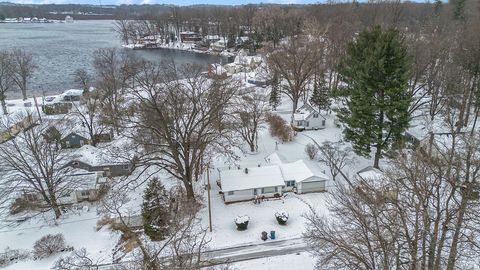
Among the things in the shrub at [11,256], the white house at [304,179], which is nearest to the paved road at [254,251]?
the shrub at [11,256]

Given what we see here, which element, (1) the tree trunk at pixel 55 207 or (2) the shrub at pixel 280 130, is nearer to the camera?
(1) the tree trunk at pixel 55 207

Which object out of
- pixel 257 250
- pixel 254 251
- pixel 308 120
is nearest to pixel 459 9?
pixel 308 120

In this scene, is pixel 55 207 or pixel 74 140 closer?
pixel 55 207

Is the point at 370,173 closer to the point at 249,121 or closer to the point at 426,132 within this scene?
the point at 426,132

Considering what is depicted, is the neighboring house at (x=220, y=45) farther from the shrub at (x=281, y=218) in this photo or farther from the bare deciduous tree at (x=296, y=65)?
the shrub at (x=281, y=218)

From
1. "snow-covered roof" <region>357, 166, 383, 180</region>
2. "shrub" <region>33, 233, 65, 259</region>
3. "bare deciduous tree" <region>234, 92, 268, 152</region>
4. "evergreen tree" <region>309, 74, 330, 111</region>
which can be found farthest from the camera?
"evergreen tree" <region>309, 74, 330, 111</region>

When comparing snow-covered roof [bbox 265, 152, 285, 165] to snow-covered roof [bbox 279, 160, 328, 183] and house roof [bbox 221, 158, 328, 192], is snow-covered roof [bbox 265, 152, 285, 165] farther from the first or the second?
house roof [bbox 221, 158, 328, 192]

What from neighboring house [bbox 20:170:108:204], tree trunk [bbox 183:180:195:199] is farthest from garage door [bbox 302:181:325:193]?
neighboring house [bbox 20:170:108:204]
